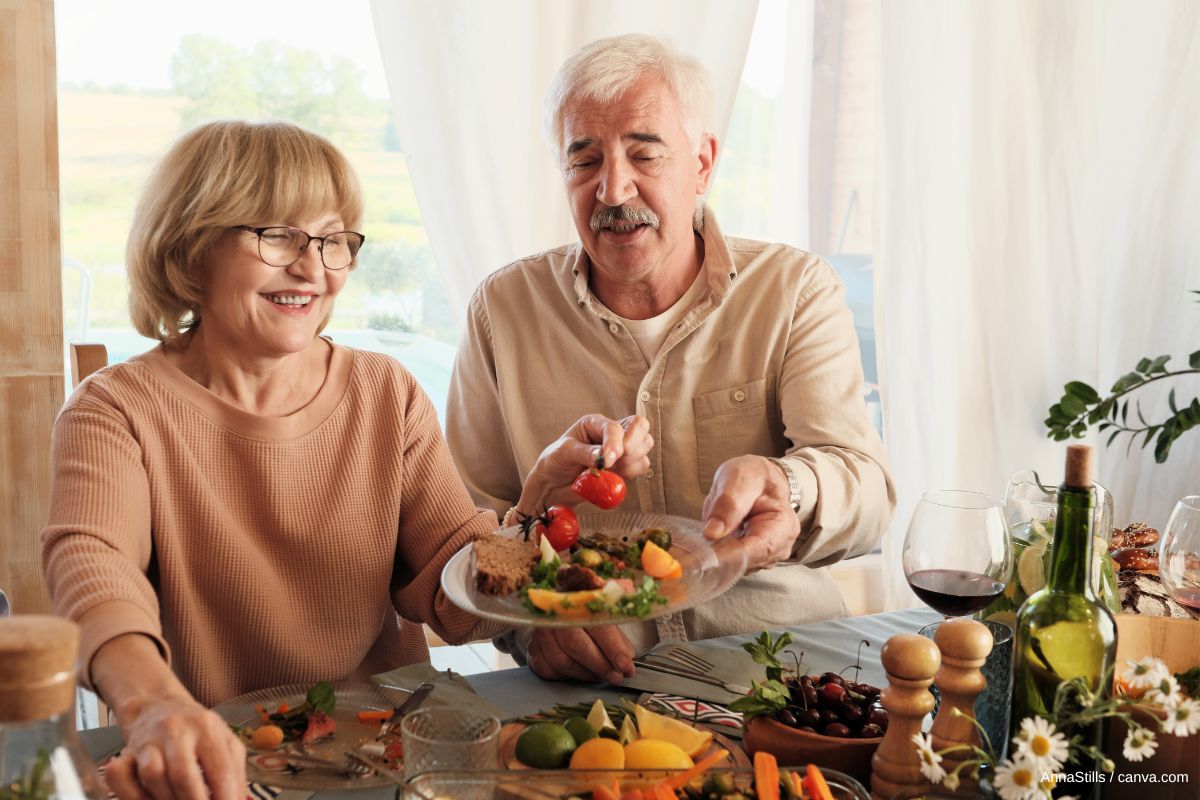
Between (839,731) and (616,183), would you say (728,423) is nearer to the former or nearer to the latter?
(616,183)

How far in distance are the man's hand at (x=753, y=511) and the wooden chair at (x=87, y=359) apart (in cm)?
107

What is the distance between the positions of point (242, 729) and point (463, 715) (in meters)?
0.32

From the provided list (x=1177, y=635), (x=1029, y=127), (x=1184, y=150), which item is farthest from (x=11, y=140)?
(x=1184, y=150)

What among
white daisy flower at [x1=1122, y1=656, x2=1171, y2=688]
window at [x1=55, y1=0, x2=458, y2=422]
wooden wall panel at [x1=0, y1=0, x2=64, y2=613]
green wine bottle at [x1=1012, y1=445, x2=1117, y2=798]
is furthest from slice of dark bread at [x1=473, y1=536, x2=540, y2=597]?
window at [x1=55, y1=0, x2=458, y2=422]

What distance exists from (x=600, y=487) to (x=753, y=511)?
25cm

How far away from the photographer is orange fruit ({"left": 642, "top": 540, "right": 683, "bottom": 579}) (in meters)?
1.53

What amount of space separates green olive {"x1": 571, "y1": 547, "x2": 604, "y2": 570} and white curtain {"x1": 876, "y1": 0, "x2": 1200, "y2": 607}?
2.43 meters

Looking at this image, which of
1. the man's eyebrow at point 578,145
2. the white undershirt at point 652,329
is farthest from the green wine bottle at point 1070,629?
the man's eyebrow at point 578,145

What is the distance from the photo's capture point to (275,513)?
184cm

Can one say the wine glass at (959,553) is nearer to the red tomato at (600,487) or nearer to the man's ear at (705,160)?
the red tomato at (600,487)

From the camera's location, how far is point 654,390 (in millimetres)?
2320

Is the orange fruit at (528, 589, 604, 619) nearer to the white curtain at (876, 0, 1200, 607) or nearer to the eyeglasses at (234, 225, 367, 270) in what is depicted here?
the eyeglasses at (234, 225, 367, 270)

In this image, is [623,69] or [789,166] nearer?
[623,69]

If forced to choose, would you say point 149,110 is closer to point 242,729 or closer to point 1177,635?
point 242,729
